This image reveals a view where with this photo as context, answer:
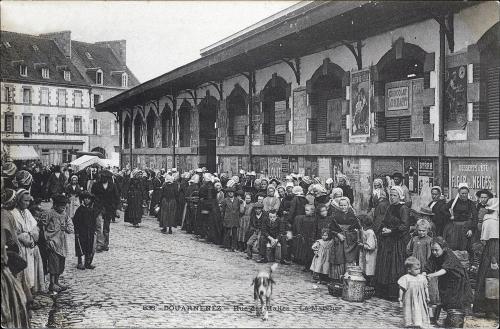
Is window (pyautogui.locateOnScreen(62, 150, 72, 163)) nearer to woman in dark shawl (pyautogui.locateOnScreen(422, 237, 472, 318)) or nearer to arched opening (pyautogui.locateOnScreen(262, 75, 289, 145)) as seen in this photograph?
arched opening (pyautogui.locateOnScreen(262, 75, 289, 145))

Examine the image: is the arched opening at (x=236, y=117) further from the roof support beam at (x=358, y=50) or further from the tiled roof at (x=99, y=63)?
the tiled roof at (x=99, y=63)

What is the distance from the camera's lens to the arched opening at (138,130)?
28938mm

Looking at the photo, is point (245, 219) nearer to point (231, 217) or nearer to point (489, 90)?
point (231, 217)

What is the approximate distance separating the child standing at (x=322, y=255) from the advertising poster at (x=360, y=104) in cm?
356

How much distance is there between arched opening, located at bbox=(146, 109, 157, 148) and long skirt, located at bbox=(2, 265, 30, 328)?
843 inches

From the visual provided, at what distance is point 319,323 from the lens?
650 centimetres

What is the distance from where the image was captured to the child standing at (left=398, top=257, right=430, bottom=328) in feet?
21.0

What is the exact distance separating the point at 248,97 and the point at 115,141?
3583cm

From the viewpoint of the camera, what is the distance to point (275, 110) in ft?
52.4

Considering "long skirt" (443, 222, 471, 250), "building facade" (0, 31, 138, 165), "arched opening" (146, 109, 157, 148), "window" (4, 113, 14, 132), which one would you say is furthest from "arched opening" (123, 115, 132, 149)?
"long skirt" (443, 222, 471, 250)

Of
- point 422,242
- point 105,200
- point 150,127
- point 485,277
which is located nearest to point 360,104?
point 422,242

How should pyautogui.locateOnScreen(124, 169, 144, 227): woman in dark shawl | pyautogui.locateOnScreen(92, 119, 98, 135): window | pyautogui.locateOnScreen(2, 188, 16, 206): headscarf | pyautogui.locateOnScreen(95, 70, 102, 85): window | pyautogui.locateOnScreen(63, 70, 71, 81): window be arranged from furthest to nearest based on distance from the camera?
pyautogui.locateOnScreen(95, 70, 102, 85): window
pyautogui.locateOnScreen(92, 119, 98, 135): window
pyautogui.locateOnScreen(63, 70, 71, 81): window
pyautogui.locateOnScreen(124, 169, 144, 227): woman in dark shawl
pyautogui.locateOnScreen(2, 188, 16, 206): headscarf

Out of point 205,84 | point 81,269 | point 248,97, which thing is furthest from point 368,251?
point 205,84

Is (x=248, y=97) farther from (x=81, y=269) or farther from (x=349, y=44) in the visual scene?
(x=81, y=269)
